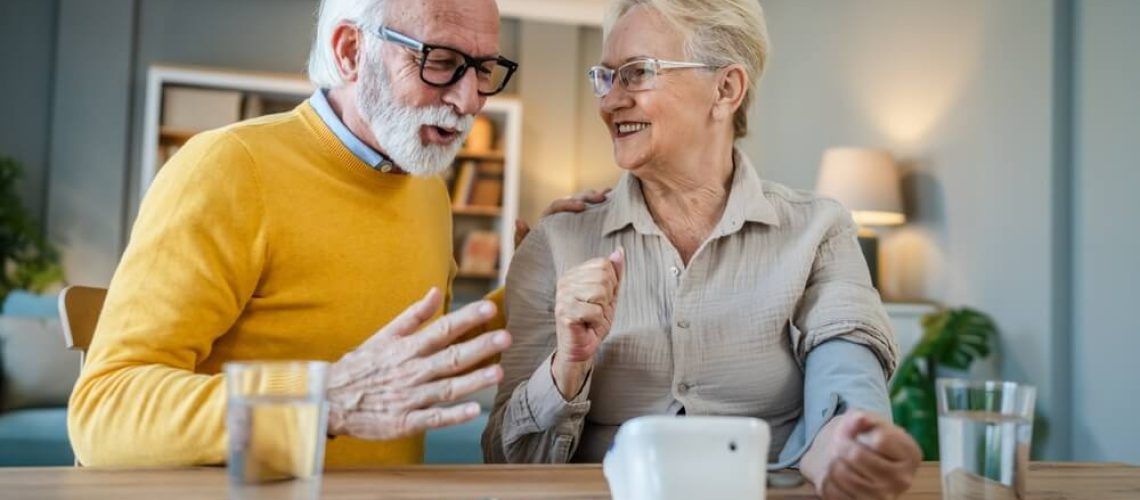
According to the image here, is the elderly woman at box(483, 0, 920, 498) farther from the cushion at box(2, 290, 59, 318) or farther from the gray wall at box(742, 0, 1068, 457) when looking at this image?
the cushion at box(2, 290, 59, 318)

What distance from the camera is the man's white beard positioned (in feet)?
4.73

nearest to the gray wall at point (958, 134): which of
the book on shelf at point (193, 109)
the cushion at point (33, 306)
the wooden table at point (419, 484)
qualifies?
the wooden table at point (419, 484)

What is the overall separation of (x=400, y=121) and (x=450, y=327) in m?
0.57

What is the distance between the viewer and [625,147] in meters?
1.55

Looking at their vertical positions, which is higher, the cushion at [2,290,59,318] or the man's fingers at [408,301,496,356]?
the man's fingers at [408,301,496,356]

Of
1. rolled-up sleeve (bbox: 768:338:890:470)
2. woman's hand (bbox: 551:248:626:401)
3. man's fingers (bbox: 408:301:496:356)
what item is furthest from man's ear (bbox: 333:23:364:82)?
rolled-up sleeve (bbox: 768:338:890:470)

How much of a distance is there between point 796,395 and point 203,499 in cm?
85

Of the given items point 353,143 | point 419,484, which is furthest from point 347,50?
point 419,484

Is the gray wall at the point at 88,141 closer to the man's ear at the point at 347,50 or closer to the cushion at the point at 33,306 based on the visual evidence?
the cushion at the point at 33,306

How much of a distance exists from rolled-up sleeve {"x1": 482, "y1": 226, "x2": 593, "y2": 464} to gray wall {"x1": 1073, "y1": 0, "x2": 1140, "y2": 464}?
224 cm

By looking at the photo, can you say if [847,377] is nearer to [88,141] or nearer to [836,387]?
[836,387]

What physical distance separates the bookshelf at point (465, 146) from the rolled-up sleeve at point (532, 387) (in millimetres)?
4405

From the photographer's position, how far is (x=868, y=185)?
13.3ft

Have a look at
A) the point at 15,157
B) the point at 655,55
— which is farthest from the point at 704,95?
the point at 15,157
